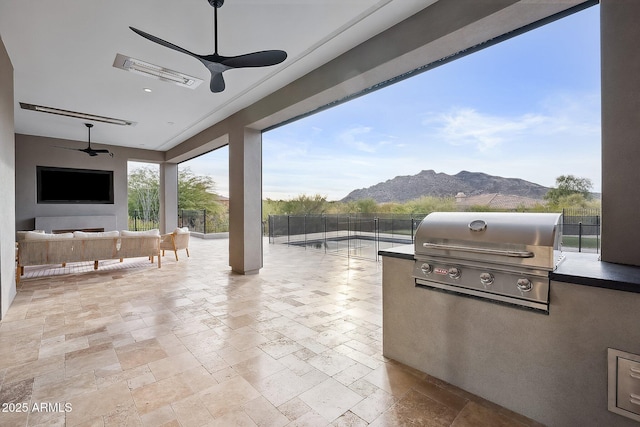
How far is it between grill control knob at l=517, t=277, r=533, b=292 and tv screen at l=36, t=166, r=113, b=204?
32.2 ft

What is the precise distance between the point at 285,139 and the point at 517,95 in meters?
6.57

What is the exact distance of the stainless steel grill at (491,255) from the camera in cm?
160

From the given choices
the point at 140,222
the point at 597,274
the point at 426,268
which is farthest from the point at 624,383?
the point at 140,222

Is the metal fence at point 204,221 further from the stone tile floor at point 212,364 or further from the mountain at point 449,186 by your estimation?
the mountain at point 449,186

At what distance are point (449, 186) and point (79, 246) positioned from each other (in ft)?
19.3

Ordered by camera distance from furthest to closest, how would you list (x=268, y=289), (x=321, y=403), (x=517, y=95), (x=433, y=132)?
(x=268, y=289)
(x=433, y=132)
(x=517, y=95)
(x=321, y=403)

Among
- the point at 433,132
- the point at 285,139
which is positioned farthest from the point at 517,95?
the point at 285,139

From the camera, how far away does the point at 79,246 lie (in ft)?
16.9

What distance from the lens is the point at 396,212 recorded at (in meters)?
5.22

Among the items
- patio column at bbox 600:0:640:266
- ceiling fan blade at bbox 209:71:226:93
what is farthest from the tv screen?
patio column at bbox 600:0:640:266

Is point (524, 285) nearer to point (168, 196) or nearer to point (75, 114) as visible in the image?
point (75, 114)

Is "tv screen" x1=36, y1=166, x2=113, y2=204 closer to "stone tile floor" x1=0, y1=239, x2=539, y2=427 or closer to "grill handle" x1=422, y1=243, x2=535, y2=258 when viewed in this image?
"stone tile floor" x1=0, y1=239, x2=539, y2=427

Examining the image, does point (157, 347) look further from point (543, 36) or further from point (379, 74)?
point (543, 36)

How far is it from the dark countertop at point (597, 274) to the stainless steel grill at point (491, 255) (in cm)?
6
